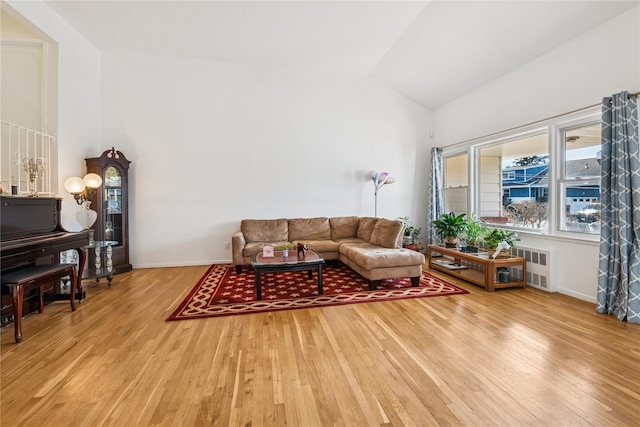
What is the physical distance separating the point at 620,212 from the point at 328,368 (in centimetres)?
313

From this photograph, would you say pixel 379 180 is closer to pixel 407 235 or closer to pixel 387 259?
pixel 407 235

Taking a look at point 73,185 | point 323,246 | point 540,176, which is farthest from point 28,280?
point 540,176

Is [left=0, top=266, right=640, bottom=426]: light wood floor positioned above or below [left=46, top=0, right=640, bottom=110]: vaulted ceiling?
below

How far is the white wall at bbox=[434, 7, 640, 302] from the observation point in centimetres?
285

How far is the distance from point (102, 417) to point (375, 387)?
4.87 ft

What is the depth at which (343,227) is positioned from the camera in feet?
17.5

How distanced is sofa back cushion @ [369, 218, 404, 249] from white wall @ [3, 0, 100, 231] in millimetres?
4454

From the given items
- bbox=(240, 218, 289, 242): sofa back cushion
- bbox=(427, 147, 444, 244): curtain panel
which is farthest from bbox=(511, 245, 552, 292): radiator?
bbox=(240, 218, 289, 242): sofa back cushion

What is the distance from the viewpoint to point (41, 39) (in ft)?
12.1

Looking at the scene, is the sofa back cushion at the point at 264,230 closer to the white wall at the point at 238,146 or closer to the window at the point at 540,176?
the white wall at the point at 238,146

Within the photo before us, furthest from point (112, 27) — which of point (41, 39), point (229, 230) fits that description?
point (229, 230)

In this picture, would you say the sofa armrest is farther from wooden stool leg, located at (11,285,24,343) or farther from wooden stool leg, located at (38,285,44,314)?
wooden stool leg, located at (11,285,24,343)

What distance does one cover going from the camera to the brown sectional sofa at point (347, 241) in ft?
11.9

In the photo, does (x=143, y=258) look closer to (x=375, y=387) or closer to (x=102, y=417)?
(x=102, y=417)
